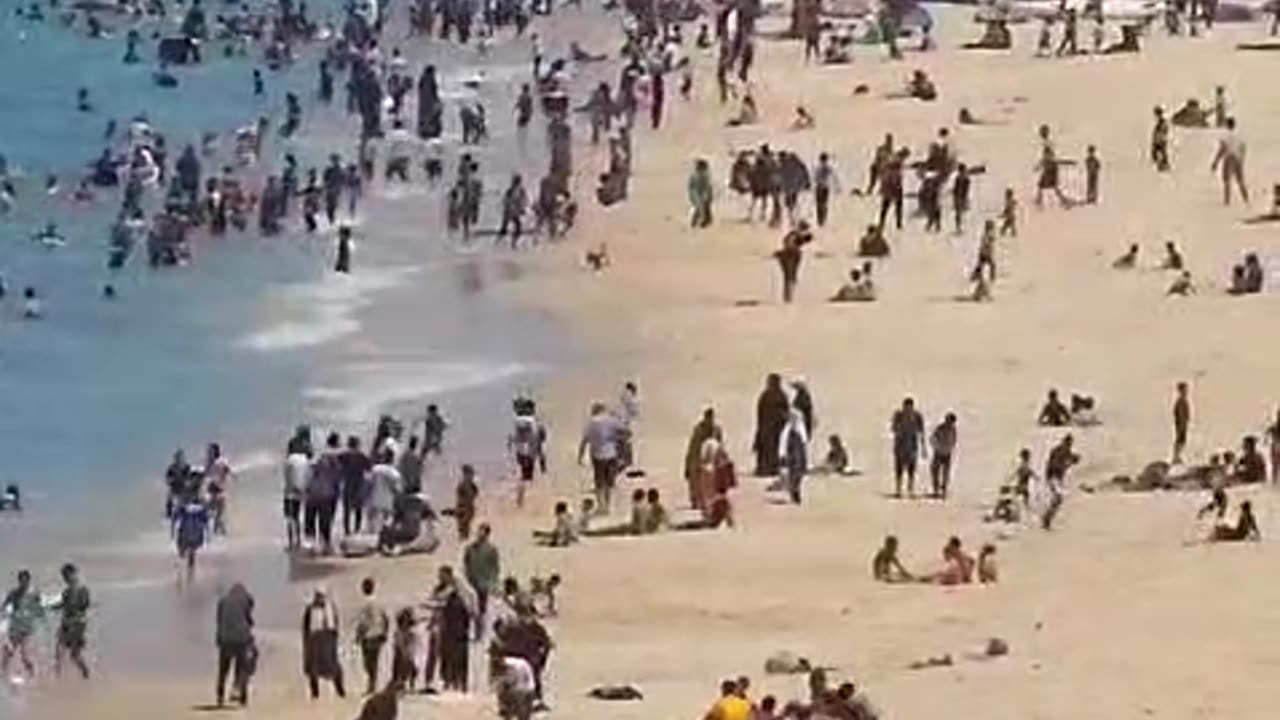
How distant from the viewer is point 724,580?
24.4m

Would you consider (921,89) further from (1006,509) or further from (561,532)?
(561,532)

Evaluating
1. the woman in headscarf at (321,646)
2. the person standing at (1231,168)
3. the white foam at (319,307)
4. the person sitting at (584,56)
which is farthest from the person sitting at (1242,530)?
the person sitting at (584,56)

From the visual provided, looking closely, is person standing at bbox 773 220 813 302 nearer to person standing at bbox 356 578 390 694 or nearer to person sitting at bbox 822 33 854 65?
person standing at bbox 356 578 390 694

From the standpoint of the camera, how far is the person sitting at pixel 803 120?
47.0m

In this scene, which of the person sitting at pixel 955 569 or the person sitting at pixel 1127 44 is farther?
the person sitting at pixel 1127 44

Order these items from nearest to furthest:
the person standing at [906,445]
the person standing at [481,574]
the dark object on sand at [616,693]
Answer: the dark object on sand at [616,693], the person standing at [481,574], the person standing at [906,445]

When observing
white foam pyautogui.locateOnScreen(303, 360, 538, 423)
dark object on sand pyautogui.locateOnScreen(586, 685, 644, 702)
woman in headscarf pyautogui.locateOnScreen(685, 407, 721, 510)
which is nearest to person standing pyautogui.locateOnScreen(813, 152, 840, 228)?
white foam pyautogui.locateOnScreen(303, 360, 538, 423)

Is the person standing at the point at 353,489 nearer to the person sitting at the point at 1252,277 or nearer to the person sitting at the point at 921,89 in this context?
the person sitting at the point at 1252,277

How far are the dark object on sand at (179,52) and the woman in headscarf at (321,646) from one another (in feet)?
121

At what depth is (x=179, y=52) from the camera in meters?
58.4

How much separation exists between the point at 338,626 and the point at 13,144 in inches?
1152

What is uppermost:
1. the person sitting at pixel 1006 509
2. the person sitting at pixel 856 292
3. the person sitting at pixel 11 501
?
the person sitting at pixel 856 292

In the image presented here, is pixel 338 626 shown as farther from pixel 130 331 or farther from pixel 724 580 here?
pixel 130 331

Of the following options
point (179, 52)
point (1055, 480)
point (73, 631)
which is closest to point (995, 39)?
point (179, 52)
